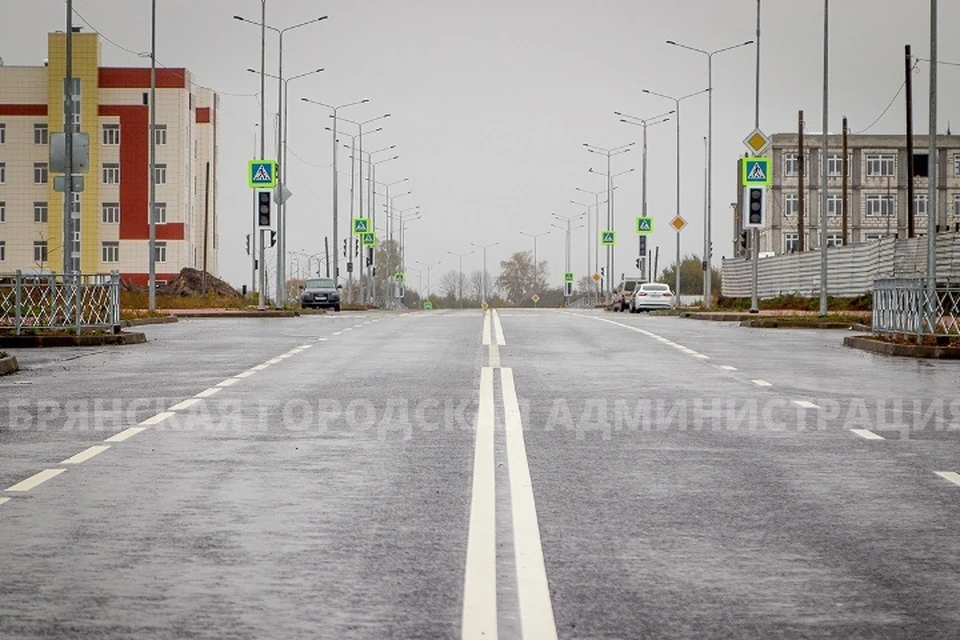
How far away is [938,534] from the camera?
26.9 ft

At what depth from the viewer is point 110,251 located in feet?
351

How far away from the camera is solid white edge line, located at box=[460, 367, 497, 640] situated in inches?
240

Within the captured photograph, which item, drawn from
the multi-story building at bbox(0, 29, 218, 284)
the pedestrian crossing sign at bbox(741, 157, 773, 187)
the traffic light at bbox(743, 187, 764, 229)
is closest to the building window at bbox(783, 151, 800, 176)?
the multi-story building at bbox(0, 29, 218, 284)

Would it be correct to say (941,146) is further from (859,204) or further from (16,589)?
(16,589)

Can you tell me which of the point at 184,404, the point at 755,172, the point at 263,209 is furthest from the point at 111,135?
the point at 184,404

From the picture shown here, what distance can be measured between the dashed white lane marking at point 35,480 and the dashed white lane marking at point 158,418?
3.09 meters

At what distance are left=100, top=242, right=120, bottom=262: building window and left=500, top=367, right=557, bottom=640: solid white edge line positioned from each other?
97305 mm

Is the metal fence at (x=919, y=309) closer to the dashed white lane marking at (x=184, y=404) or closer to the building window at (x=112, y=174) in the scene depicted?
the dashed white lane marking at (x=184, y=404)

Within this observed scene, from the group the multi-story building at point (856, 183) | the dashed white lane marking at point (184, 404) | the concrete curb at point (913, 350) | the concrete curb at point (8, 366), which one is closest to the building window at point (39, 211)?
the multi-story building at point (856, 183)

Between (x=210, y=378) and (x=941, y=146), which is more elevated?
(x=941, y=146)

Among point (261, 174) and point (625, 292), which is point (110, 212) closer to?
point (625, 292)

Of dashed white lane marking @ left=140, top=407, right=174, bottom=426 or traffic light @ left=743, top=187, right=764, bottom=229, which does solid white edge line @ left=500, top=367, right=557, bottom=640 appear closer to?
dashed white lane marking @ left=140, top=407, right=174, bottom=426

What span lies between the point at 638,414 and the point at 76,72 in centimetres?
9420

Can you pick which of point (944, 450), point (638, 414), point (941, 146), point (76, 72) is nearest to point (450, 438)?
point (638, 414)
